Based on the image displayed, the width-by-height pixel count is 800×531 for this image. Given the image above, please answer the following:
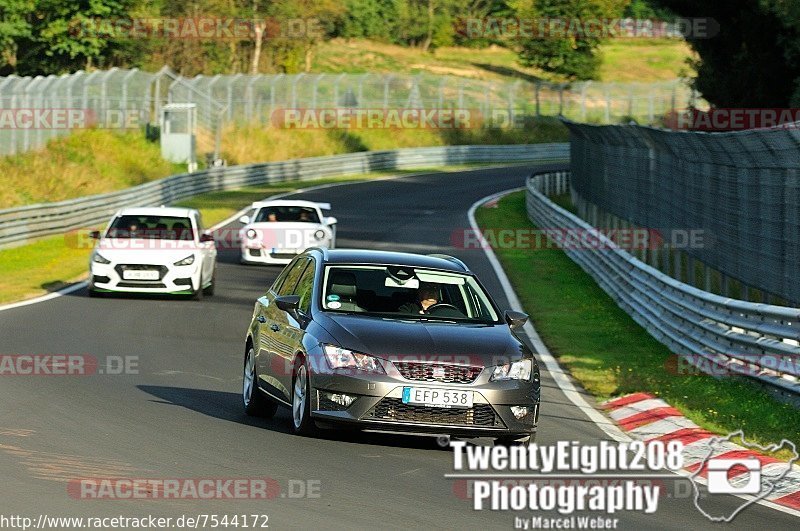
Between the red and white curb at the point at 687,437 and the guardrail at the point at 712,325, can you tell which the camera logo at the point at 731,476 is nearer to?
the red and white curb at the point at 687,437

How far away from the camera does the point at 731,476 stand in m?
10.7

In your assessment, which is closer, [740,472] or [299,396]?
[740,472]

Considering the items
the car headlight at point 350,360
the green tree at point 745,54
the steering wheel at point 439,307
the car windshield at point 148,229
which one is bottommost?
the car windshield at point 148,229

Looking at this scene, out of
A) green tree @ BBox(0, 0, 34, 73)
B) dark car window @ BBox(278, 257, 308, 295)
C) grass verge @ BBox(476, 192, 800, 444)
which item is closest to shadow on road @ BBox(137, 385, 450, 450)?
dark car window @ BBox(278, 257, 308, 295)

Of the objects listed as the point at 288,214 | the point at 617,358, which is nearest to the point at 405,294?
the point at 617,358

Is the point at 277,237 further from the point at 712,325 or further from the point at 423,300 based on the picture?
the point at 423,300

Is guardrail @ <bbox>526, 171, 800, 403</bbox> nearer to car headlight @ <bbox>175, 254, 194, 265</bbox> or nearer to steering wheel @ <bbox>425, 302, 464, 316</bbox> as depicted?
steering wheel @ <bbox>425, 302, 464, 316</bbox>

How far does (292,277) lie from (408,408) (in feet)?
8.31

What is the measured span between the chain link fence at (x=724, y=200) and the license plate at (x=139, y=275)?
7.80 m

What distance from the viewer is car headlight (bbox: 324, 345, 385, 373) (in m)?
10.9

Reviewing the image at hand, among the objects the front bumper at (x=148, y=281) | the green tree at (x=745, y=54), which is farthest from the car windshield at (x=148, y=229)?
the green tree at (x=745, y=54)

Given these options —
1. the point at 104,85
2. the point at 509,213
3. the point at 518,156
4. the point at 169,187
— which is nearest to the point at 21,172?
the point at 169,187

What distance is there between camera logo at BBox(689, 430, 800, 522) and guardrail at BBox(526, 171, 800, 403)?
5.24ft

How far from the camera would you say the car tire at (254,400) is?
12.6 metres
